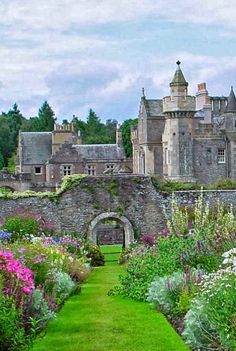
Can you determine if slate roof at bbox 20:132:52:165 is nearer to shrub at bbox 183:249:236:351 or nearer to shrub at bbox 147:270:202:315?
shrub at bbox 147:270:202:315

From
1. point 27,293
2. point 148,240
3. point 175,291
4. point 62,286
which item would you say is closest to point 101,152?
point 148,240

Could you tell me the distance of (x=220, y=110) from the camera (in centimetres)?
6544

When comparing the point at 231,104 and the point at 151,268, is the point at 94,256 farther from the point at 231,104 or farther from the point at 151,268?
the point at 231,104

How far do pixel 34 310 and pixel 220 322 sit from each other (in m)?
3.23

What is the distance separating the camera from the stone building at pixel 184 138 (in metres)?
54.9

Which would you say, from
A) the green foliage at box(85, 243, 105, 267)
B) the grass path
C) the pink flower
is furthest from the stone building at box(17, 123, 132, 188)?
the pink flower

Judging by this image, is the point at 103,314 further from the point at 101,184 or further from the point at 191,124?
the point at 191,124

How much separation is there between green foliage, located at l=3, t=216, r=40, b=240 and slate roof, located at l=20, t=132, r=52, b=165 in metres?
38.1

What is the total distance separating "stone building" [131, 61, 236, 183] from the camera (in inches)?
2163

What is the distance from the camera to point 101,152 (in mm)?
69312

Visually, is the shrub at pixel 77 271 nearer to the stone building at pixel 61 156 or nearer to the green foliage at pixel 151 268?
the green foliage at pixel 151 268

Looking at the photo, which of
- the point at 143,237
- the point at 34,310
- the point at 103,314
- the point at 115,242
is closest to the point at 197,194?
the point at 143,237

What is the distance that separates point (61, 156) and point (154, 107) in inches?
386

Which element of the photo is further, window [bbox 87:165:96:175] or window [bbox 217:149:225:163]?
window [bbox 87:165:96:175]
